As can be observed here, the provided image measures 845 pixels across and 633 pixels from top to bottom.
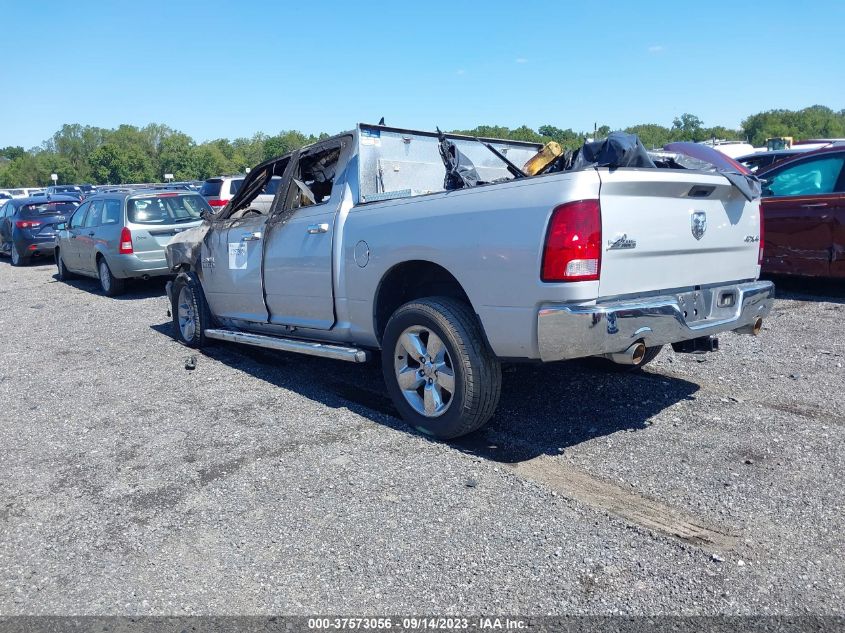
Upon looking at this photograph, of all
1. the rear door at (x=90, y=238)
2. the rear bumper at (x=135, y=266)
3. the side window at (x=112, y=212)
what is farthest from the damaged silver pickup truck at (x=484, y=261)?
the rear door at (x=90, y=238)

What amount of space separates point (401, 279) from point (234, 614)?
8.05ft

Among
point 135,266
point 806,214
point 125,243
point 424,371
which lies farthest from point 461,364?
point 125,243

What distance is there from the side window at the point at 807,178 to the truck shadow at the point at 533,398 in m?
3.91

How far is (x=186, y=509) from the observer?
3.53 m

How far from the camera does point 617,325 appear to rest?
3.46 m

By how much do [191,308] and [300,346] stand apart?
237 cm

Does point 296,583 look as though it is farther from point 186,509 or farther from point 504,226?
point 504,226

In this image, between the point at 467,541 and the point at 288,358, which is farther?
the point at 288,358

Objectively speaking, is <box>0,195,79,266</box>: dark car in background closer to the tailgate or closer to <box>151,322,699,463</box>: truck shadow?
<box>151,322,699,463</box>: truck shadow

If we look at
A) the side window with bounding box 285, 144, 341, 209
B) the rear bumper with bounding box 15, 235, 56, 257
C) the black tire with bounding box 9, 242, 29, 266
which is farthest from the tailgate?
the black tire with bounding box 9, 242, 29, 266

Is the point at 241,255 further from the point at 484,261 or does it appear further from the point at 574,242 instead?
the point at 574,242

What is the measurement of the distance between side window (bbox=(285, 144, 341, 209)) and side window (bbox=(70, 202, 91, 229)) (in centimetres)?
761

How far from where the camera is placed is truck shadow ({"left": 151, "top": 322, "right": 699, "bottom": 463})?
4.22 m

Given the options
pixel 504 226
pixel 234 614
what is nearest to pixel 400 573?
pixel 234 614
